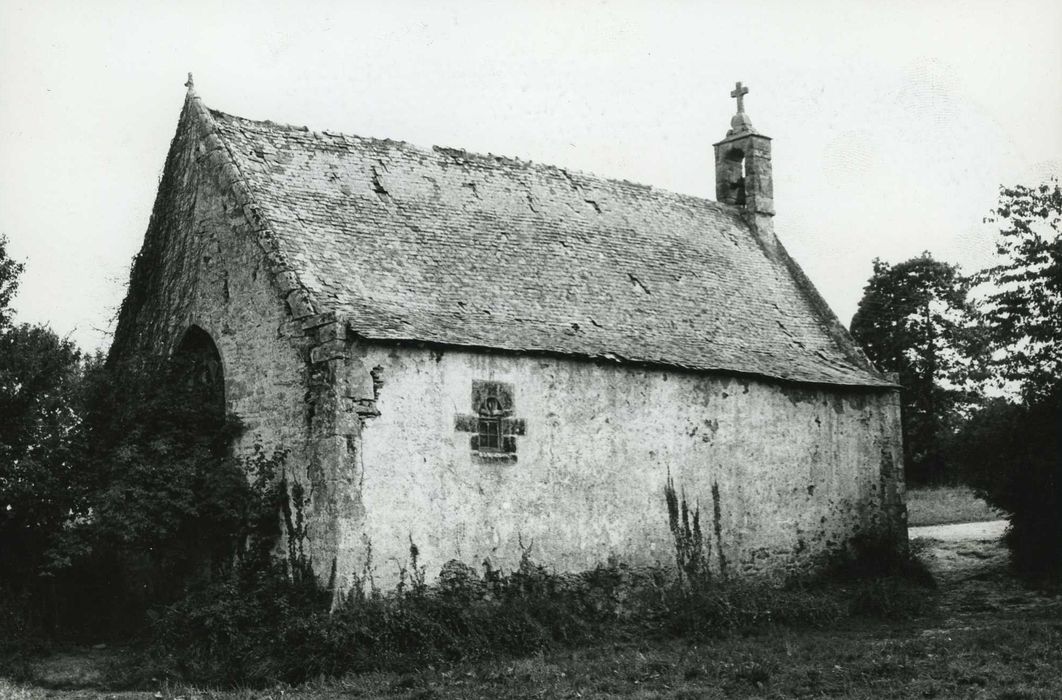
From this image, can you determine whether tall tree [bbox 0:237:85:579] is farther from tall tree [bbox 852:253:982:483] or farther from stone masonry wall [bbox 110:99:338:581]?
tall tree [bbox 852:253:982:483]

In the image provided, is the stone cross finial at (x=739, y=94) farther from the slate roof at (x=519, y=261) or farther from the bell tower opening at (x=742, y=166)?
the slate roof at (x=519, y=261)

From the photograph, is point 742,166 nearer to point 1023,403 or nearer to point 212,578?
point 1023,403

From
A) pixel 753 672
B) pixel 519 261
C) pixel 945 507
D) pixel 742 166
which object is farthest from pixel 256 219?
pixel 945 507

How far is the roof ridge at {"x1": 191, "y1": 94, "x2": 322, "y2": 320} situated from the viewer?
15531 mm

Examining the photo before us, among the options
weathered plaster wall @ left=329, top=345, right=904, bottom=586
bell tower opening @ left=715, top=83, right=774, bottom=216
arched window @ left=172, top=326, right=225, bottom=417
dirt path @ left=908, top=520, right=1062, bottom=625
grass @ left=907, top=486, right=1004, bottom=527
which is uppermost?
bell tower opening @ left=715, top=83, right=774, bottom=216

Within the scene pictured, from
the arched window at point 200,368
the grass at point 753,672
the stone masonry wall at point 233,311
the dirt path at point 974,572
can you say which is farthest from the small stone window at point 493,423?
the dirt path at point 974,572

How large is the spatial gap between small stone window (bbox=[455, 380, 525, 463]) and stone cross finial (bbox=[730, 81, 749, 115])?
1259 centimetres

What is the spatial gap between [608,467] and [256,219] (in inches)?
245

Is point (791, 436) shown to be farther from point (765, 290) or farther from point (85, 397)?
point (85, 397)

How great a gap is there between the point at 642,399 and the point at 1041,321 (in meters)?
7.66

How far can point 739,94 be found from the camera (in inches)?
1042

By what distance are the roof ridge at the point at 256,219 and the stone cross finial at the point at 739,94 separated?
41.2 ft

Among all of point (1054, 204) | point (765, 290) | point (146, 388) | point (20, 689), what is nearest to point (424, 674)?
point (20, 689)

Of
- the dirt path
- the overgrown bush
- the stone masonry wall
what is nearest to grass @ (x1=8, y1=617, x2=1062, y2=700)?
the overgrown bush
